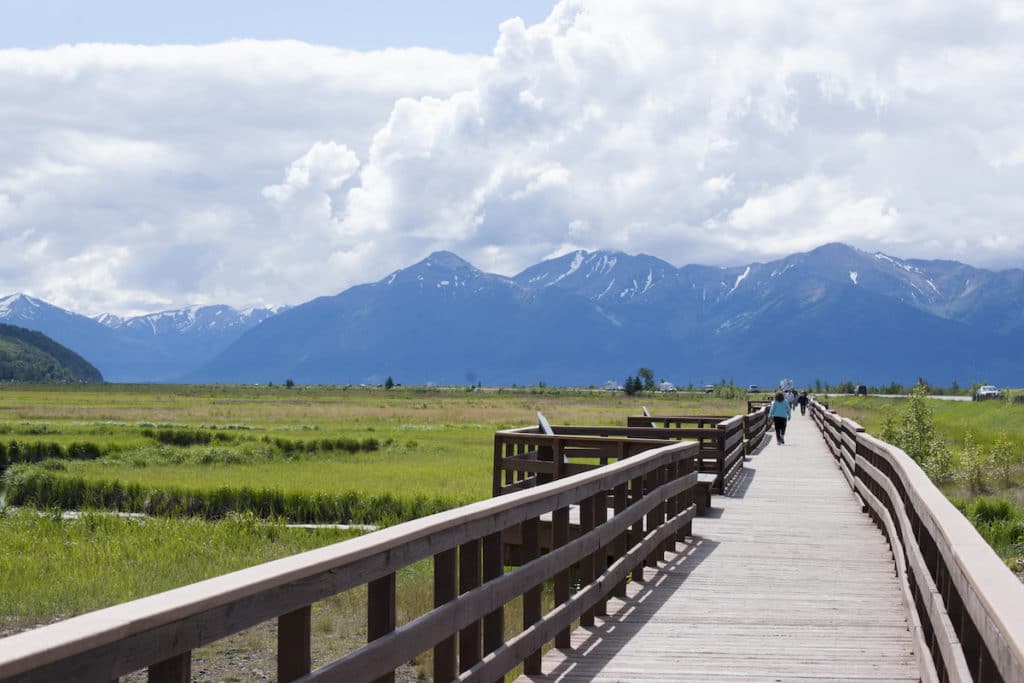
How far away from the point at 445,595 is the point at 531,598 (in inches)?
66.2

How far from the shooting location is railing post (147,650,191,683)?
292 centimetres

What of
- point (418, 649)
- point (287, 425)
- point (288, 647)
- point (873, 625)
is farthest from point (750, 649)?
point (287, 425)

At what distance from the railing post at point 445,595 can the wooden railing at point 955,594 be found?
2.03m

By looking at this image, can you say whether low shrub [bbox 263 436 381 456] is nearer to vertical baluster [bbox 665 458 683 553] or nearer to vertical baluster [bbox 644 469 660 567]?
vertical baluster [bbox 665 458 683 553]

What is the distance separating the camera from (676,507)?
39.4 feet

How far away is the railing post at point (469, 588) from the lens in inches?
204

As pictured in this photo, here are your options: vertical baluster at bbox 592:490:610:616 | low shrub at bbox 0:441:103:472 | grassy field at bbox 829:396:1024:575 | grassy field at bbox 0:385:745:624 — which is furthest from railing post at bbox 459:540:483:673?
low shrub at bbox 0:441:103:472

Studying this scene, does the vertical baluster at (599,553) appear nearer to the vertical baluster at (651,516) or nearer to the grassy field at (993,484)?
the vertical baluster at (651,516)

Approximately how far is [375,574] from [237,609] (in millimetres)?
891

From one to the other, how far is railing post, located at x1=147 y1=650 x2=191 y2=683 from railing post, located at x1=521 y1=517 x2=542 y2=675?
11.3 feet

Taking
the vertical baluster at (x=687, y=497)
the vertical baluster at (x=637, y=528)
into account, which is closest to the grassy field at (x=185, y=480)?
the vertical baluster at (x=687, y=497)

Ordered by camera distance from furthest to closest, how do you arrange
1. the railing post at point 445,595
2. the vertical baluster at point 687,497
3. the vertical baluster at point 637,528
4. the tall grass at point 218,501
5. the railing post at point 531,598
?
the tall grass at point 218,501, the vertical baluster at point 687,497, the vertical baluster at point 637,528, the railing post at point 531,598, the railing post at point 445,595

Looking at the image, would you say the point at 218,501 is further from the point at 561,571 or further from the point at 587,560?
the point at 561,571

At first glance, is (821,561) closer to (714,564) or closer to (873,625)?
(714,564)
